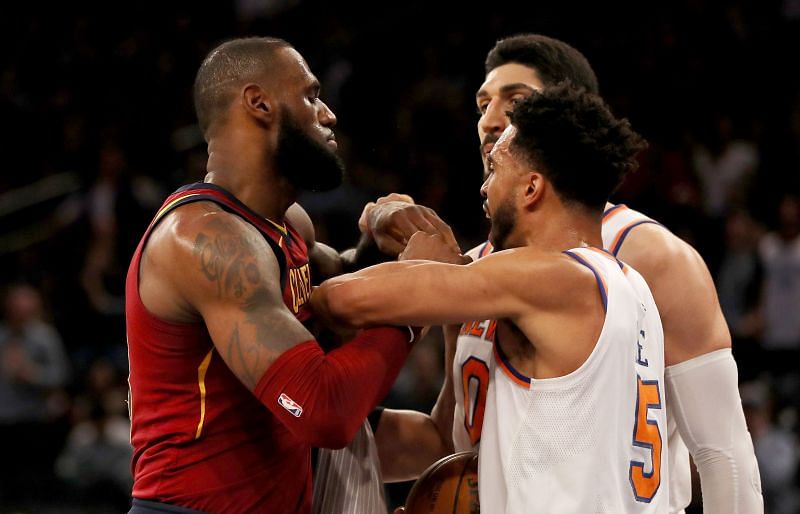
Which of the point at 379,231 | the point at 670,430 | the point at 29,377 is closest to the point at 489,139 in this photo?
the point at 379,231

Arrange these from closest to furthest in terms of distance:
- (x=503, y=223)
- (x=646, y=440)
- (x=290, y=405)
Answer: (x=290, y=405)
(x=646, y=440)
(x=503, y=223)

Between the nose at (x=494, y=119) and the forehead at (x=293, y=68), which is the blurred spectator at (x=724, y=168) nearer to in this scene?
the nose at (x=494, y=119)

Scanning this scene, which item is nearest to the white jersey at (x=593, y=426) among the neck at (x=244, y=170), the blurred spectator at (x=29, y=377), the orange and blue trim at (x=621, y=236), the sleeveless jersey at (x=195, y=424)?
the orange and blue trim at (x=621, y=236)

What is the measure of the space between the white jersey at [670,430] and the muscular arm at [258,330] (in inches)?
35.3

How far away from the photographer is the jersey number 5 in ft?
9.70

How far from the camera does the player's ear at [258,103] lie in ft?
10.9

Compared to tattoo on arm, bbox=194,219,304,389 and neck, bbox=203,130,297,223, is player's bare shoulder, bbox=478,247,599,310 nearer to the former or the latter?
tattoo on arm, bbox=194,219,304,389

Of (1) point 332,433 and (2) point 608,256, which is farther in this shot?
(2) point 608,256

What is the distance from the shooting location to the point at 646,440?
299 centimetres

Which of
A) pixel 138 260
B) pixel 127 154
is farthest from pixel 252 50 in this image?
pixel 127 154

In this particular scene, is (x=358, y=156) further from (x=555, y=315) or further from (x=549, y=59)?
(x=555, y=315)

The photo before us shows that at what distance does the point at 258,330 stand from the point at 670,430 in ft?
4.92

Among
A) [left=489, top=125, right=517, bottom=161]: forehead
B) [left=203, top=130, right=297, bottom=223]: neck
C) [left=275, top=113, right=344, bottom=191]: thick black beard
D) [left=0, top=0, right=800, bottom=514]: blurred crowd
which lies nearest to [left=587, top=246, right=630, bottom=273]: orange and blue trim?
[left=489, top=125, right=517, bottom=161]: forehead

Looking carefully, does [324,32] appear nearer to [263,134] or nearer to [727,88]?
[727,88]
